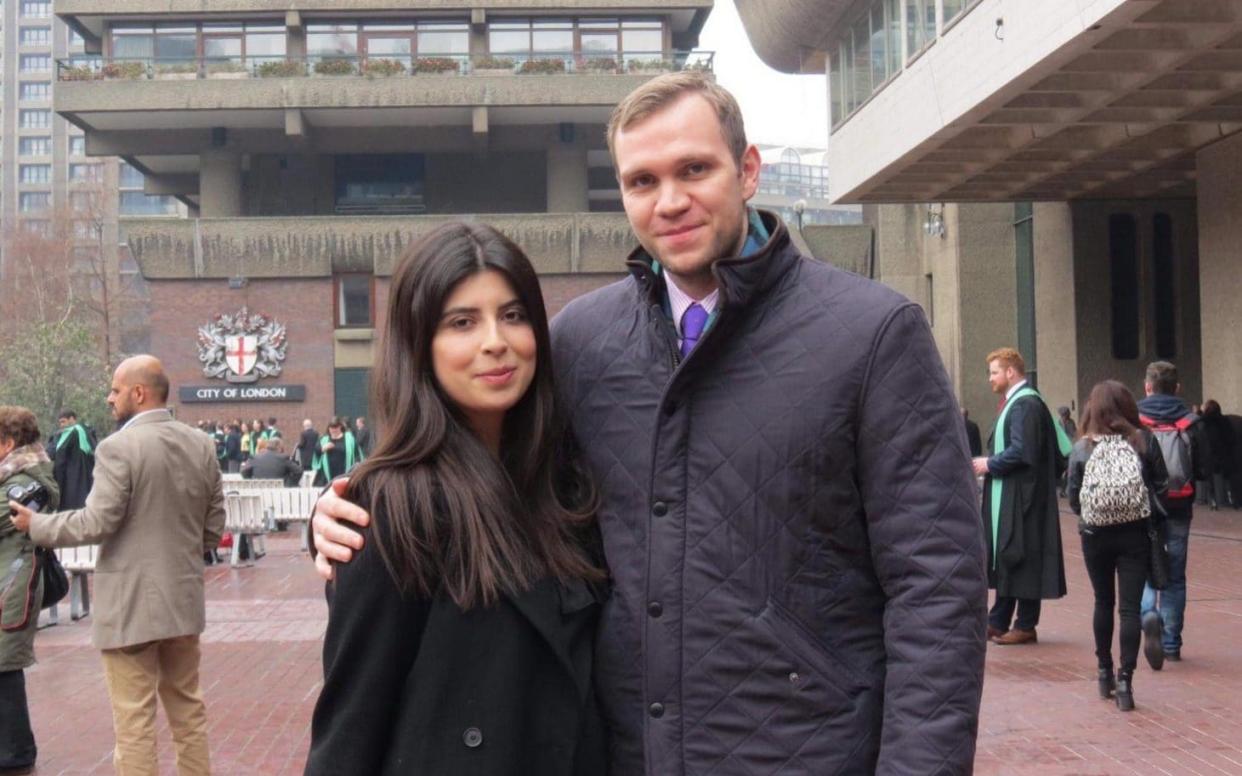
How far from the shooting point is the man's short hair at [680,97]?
8.61 feet

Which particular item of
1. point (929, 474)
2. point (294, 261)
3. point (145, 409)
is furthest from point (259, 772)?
point (294, 261)

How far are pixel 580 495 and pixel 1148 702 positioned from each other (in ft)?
21.1

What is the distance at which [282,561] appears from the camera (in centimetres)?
1814

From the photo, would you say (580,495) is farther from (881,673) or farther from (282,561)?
(282,561)

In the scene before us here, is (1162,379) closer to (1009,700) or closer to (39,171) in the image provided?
(1009,700)

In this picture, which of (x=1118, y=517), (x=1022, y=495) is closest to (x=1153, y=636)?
(x=1118, y=517)

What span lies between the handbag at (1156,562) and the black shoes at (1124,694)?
1.84 ft

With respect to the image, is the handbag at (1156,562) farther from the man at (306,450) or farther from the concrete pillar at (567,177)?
the concrete pillar at (567,177)

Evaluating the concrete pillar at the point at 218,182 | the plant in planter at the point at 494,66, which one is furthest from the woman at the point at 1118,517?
the concrete pillar at the point at 218,182

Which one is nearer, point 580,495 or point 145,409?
point 580,495

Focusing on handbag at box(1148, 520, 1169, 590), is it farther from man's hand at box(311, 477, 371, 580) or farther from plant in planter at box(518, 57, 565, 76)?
plant in planter at box(518, 57, 565, 76)

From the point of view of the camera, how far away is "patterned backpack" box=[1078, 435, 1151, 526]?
814 centimetres

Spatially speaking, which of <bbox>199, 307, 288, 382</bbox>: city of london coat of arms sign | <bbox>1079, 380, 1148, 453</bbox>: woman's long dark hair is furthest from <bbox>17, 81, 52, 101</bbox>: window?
<bbox>1079, 380, 1148, 453</bbox>: woman's long dark hair

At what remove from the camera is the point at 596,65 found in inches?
1687
